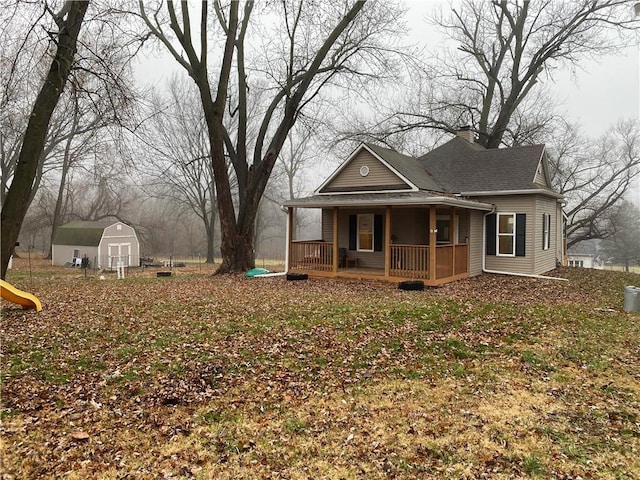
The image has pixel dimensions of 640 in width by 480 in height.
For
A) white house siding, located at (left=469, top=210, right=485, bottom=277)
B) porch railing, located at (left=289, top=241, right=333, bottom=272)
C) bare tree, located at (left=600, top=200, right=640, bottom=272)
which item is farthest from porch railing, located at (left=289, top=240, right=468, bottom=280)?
bare tree, located at (left=600, top=200, right=640, bottom=272)

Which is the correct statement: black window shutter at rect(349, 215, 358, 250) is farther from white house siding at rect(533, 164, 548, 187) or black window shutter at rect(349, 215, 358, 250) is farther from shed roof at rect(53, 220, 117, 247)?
shed roof at rect(53, 220, 117, 247)

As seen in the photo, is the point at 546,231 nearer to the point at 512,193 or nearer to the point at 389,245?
the point at 512,193

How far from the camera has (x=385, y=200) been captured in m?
13.0

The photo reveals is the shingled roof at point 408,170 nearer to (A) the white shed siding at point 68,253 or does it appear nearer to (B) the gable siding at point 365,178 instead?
(B) the gable siding at point 365,178

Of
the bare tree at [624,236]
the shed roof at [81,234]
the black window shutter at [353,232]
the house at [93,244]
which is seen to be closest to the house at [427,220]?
the black window shutter at [353,232]

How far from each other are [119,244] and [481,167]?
87.7 feet

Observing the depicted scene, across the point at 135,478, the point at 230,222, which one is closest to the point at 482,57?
the point at 230,222

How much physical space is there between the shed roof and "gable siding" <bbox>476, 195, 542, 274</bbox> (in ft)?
85.9

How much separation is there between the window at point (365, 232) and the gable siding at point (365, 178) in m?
1.26

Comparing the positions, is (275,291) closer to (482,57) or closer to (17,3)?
(17,3)

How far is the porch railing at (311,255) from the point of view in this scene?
15242 mm

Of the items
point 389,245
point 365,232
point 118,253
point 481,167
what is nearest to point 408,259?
point 389,245

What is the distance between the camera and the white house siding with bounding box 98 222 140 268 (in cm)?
3035

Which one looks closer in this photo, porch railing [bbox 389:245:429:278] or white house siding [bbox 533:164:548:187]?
porch railing [bbox 389:245:429:278]
